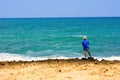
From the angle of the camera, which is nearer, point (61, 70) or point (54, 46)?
point (61, 70)

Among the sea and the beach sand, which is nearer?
the beach sand

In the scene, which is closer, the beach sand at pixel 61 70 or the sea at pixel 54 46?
the beach sand at pixel 61 70

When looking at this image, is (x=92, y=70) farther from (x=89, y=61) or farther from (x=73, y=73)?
(x=89, y=61)

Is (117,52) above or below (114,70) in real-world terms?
below

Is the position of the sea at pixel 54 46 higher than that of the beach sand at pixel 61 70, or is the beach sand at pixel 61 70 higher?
the beach sand at pixel 61 70

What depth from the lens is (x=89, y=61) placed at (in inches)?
653

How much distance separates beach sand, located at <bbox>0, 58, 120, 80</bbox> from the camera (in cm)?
1329

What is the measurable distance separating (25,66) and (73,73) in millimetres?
2802

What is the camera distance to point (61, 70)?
14453mm

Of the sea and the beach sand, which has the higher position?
the beach sand

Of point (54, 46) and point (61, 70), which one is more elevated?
point (61, 70)

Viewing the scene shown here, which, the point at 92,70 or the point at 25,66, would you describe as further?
the point at 25,66

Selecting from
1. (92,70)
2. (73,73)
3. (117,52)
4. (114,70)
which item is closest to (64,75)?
(73,73)

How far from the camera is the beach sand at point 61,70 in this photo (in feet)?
43.6
